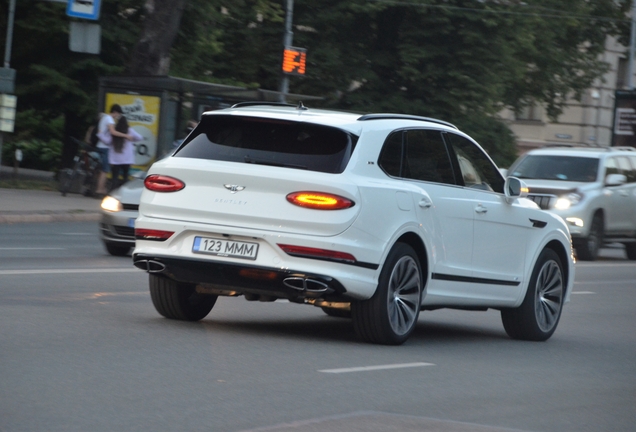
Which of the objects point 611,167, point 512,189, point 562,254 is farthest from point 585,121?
point 512,189

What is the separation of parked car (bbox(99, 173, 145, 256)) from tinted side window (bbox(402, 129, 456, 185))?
660cm

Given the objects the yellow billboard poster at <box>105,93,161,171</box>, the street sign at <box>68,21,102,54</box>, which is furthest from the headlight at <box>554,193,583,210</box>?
the street sign at <box>68,21,102,54</box>

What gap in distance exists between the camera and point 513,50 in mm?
39875

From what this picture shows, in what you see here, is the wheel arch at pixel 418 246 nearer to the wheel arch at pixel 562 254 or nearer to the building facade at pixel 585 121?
the wheel arch at pixel 562 254

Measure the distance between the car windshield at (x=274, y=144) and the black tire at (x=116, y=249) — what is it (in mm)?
7054

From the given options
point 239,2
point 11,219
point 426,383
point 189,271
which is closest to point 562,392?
point 426,383

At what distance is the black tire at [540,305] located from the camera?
10.8 m

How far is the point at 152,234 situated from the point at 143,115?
18435 millimetres

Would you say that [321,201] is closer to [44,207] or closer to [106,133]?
[44,207]

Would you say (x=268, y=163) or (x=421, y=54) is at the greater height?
(x=421, y=54)

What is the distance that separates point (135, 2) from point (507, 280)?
2246cm

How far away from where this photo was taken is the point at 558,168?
2275 centimetres

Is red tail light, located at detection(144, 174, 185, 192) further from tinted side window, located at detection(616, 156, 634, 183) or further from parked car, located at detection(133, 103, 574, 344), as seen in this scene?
tinted side window, located at detection(616, 156, 634, 183)

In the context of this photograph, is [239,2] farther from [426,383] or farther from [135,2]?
[426,383]
